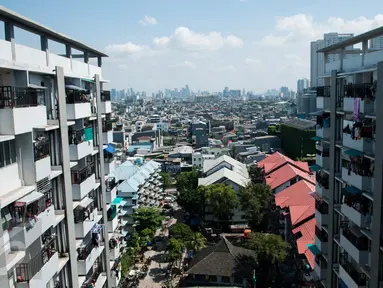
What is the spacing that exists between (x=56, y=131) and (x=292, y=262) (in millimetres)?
14431

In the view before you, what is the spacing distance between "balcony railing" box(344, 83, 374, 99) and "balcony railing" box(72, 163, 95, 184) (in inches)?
225

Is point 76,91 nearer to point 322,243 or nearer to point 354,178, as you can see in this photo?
point 354,178

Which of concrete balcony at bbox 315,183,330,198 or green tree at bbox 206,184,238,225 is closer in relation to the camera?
concrete balcony at bbox 315,183,330,198

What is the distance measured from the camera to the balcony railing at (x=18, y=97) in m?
4.86

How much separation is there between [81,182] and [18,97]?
2.67 metres

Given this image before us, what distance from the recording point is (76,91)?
7.33m

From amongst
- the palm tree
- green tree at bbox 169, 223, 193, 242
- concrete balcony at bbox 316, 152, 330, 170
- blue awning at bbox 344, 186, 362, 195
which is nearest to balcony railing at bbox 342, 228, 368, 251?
blue awning at bbox 344, 186, 362, 195

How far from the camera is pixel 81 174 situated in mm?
7543

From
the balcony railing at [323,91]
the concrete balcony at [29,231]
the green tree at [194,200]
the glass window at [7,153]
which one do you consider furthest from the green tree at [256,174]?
the glass window at [7,153]

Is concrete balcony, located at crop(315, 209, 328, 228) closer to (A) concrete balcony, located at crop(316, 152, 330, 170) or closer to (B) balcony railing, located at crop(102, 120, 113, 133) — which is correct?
(A) concrete balcony, located at crop(316, 152, 330, 170)

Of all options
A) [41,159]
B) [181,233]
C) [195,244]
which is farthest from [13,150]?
[181,233]

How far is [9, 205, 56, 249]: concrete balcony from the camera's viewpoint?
16.0 feet

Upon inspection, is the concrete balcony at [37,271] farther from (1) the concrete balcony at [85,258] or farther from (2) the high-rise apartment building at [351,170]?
(2) the high-rise apartment building at [351,170]

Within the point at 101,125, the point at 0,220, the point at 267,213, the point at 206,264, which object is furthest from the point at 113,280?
the point at 267,213
